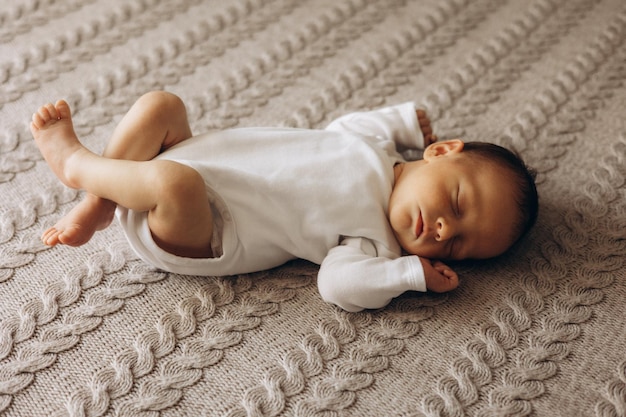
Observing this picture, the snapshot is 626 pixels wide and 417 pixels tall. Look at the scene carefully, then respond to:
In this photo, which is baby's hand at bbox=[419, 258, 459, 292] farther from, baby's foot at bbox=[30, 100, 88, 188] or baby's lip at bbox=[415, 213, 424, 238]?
baby's foot at bbox=[30, 100, 88, 188]

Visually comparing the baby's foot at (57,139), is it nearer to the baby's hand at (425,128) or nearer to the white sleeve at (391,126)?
the white sleeve at (391,126)

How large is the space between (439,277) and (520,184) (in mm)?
186

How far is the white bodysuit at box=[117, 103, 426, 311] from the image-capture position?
0.93 meters

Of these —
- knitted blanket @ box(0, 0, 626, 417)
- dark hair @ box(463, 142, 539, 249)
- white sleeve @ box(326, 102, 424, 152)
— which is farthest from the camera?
white sleeve @ box(326, 102, 424, 152)

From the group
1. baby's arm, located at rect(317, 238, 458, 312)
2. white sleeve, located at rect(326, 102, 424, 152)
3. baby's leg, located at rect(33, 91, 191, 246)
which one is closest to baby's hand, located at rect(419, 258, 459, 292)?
baby's arm, located at rect(317, 238, 458, 312)

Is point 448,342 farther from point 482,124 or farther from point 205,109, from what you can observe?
point 205,109

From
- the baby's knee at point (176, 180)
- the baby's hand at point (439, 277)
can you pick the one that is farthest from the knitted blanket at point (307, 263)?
the baby's knee at point (176, 180)

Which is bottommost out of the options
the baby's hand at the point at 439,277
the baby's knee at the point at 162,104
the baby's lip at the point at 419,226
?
the baby's hand at the point at 439,277

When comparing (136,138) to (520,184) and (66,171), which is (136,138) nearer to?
(66,171)

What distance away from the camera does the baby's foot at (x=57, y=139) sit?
3.21 ft

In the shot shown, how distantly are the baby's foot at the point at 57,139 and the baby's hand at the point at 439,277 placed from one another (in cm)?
54

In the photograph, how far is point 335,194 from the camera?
3.21 feet

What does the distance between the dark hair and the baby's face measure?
0.04ft

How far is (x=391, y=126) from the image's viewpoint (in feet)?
3.74
